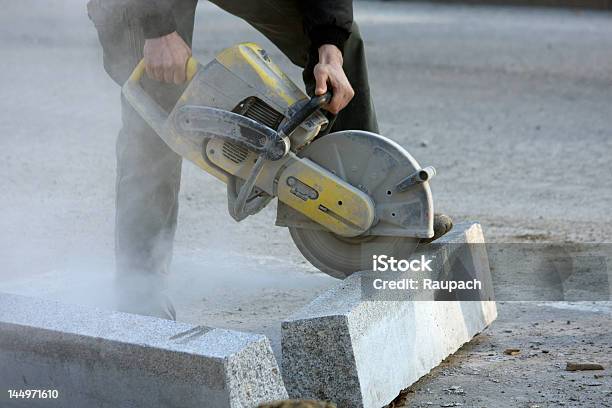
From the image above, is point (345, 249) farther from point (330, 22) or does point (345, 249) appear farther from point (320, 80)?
point (330, 22)

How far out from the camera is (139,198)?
Answer: 4.11 metres

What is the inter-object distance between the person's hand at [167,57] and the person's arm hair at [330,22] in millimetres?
452

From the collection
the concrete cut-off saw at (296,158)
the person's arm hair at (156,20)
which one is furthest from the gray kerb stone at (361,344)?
the person's arm hair at (156,20)

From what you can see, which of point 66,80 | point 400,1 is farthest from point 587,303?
point 400,1

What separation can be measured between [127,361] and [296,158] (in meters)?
0.99

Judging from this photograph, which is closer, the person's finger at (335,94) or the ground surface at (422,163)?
the person's finger at (335,94)

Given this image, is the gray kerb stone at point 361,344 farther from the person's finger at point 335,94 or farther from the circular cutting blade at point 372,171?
the person's finger at point 335,94

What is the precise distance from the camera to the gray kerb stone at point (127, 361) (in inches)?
113

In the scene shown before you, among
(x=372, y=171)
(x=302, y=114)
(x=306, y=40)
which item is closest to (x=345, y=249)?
(x=372, y=171)

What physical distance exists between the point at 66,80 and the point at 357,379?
239 inches

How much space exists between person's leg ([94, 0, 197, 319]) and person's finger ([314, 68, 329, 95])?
1.96ft

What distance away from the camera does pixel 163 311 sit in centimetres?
393

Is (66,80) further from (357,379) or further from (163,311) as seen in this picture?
(357,379)

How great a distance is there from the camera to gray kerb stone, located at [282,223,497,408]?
3.12 metres
